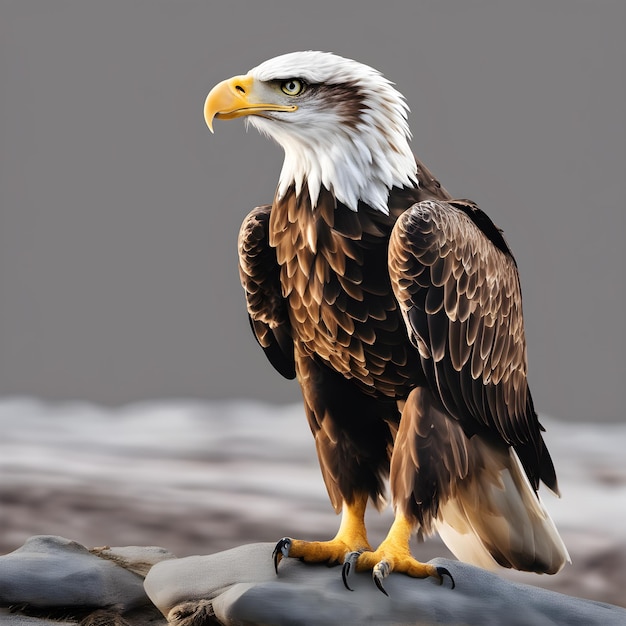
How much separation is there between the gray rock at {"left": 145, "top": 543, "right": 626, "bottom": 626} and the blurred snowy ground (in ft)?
6.96

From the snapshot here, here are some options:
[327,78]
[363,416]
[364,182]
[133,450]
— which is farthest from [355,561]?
[133,450]

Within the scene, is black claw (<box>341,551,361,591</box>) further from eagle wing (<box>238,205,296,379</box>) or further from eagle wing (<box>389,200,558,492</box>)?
eagle wing (<box>238,205,296,379</box>)

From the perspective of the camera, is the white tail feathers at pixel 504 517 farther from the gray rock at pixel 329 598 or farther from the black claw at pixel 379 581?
the black claw at pixel 379 581

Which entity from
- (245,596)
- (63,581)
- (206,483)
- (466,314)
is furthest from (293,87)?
(206,483)

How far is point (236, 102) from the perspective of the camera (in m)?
4.00

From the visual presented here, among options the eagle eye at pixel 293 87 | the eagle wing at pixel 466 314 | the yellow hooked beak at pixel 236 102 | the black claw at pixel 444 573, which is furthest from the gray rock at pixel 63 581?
the eagle eye at pixel 293 87

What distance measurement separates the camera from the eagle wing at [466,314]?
3879 mm

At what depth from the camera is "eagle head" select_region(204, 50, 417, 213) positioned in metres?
4.00

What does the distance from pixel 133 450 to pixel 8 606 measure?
3.00 metres

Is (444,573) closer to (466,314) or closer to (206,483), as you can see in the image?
(466,314)

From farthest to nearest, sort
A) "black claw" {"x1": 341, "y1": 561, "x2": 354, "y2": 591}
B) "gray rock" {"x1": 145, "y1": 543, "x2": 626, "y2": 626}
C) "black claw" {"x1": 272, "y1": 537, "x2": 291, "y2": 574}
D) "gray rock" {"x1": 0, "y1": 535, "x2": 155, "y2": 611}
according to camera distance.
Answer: "gray rock" {"x1": 0, "y1": 535, "x2": 155, "y2": 611}, "black claw" {"x1": 272, "y1": 537, "x2": 291, "y2": 574}, "black claw" {"x1": 341, "y1": 561, "x2": 354, "y2": 591}, "gray rock" {"x1": 145, "y1": 543, "x2": 626, "y2": 626}

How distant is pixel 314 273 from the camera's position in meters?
4.07

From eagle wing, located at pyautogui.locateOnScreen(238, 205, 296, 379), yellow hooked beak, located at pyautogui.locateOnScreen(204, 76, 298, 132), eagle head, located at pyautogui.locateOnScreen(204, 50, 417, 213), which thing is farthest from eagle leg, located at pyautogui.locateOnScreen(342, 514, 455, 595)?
yellow hooked beak, located at pyautogui.locateOnScreen(204, 76, 298, 132)

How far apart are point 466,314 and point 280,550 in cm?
124
